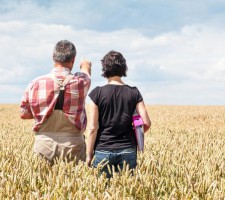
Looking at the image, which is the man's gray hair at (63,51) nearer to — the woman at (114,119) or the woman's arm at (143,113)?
the woman at (114,119)

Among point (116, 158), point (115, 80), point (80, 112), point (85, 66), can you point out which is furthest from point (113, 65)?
point (116, 158)

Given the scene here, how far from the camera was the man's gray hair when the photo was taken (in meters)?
4.15

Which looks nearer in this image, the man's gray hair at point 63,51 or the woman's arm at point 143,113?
the woman's arm at point 143,113

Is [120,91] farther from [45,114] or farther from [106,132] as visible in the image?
[45,114]

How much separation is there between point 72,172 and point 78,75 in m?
1.01

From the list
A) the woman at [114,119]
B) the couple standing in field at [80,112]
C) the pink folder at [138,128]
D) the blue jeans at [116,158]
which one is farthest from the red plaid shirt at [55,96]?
the pink folder at [138,128]

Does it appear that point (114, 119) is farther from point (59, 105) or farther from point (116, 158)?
point (59, 105)

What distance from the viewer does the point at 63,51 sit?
13.6ft

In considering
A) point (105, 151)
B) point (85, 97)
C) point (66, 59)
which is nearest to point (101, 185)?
point (105, 151)

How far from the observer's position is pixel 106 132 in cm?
401

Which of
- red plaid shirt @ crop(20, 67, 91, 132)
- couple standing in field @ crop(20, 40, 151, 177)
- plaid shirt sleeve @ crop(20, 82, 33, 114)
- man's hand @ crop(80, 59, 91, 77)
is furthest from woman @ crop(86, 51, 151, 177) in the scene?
plaid shirt sleeve @ crop(20, 82, 33, 114)

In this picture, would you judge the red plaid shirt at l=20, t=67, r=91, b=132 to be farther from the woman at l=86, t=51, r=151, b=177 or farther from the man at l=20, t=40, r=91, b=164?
the woman at l=86, t=51, r=151, b=177

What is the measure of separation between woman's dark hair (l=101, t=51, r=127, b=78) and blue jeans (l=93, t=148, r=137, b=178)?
77 cm

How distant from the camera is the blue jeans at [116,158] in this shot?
3967 millimetres
